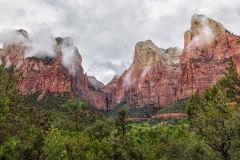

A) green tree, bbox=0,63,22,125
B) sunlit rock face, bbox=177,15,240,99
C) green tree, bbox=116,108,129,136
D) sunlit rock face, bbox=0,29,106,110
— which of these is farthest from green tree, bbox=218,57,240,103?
sunlit rock face, bbox=0,29,106,110

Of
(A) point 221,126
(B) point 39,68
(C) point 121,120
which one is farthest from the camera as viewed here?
(B) point 39,68

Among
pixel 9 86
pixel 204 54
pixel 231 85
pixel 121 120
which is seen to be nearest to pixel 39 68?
pixel 204 54

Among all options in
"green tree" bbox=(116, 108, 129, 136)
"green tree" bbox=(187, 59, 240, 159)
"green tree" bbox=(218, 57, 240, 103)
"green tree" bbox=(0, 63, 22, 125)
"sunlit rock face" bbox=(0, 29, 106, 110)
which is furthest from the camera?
"sunlit rock face" bbox=(0, 29, 106, 110)

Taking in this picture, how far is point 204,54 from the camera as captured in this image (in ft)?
527

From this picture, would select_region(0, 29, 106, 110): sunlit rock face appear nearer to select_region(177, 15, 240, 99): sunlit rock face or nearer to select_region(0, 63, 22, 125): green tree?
select_region(177, 15, 240, 99): sunlit rock face

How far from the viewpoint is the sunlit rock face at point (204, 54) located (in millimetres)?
145125

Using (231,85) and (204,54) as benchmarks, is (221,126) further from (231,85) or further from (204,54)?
(204,54)

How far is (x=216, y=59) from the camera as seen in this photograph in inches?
5945

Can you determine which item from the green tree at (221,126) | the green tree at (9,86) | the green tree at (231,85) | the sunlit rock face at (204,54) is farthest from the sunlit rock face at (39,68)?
the green tree at (221,126)

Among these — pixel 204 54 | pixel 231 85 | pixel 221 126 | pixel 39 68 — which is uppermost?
pixel 204 54

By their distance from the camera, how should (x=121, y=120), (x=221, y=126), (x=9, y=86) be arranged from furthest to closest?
(x=121, y=120) → (x=9, y=86) → (x=221, y=126)

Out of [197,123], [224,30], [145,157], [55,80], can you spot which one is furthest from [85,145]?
[224,30]

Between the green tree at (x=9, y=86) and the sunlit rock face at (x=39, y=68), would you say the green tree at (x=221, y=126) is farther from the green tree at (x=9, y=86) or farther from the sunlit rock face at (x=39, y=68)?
the sunlit rock face at (x=39, y=68)

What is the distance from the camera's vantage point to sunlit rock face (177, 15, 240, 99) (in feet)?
476
